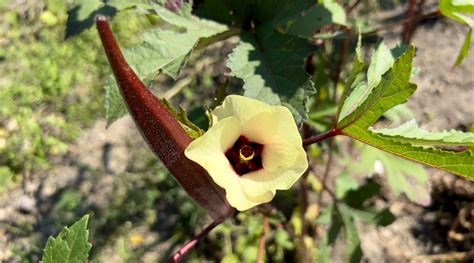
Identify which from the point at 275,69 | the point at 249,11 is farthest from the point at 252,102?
the point at 249,11

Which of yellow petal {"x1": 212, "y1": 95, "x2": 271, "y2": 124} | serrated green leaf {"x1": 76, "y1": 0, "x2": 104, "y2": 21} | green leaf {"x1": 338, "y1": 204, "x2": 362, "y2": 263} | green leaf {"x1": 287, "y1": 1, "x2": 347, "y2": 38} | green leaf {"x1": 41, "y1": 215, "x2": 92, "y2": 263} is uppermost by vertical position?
yellow petal {"x1": 212, "y1": 95, "x2": 271, "y2": 124}

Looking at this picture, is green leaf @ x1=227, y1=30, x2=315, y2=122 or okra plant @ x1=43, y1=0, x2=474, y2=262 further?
green leaf @ x1=227, y1=30, x2=315, y2=122

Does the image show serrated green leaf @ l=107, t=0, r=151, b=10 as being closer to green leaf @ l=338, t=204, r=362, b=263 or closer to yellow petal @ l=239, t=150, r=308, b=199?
yellow petal @ l=239, t=150, r=308, b=199

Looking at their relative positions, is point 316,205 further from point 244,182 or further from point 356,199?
point 244,182

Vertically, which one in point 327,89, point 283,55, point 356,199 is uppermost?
point 283,55

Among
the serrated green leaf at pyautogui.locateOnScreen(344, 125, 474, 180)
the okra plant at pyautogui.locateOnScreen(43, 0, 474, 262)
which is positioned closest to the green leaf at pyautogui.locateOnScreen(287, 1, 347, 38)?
the okra plant at pyautogui.locateOnScreen(43, 0, 474, 262)

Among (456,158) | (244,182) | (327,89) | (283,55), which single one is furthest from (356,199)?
(244,182)
